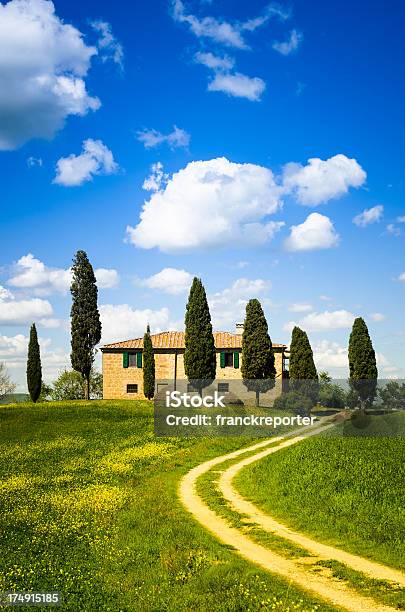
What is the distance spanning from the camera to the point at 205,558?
574 inches

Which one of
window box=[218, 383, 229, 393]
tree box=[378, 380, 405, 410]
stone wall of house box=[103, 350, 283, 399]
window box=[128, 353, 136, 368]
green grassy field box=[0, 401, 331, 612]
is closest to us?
green grassy field box=[0, 401, 331, 612]

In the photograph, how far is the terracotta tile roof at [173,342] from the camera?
74.0 meters

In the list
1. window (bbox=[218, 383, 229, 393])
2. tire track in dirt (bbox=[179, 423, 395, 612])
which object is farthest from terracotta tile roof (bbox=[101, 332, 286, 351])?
tire track in dirt (bbox=[179, 423, 395, 612])

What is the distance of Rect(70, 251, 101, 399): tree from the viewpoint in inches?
2552

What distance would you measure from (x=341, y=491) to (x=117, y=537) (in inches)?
334

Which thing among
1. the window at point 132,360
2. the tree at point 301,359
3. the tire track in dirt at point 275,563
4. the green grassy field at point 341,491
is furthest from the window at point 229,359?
the tire track in dirt at point 275,563

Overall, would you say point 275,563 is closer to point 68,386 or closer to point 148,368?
point 148,368

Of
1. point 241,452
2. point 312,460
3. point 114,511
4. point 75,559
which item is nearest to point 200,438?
point 241,452

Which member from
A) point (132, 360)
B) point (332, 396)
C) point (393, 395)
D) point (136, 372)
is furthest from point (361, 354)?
point (132, 360)

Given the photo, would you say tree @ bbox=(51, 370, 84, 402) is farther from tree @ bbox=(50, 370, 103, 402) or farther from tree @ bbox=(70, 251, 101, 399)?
tree @ bbox=(70, 251, 101, 399)

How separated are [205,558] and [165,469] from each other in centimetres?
1505

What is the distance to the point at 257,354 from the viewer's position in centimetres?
6159

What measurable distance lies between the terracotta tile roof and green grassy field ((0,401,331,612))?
37.5 metres

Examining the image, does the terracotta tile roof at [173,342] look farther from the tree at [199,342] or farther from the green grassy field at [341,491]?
the green grassy field at [341,491]
